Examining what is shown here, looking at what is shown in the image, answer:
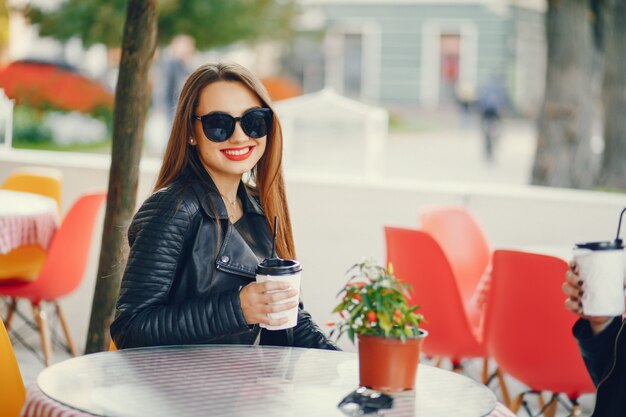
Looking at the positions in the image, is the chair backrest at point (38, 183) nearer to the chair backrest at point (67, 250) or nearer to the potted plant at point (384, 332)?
the chair backrest at point (67, 250)

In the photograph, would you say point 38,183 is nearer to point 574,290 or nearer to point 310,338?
point 310,338

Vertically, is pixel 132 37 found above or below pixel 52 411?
above

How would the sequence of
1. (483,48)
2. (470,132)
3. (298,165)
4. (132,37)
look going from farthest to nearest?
(483,48) → (470,132) → (298,165) → (132,37)

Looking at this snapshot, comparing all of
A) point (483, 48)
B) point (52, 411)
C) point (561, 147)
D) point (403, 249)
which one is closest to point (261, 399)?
point (52, 411)

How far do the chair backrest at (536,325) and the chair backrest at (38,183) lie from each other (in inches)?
125

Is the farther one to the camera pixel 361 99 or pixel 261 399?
pixel 361 99

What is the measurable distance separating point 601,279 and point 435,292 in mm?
2428

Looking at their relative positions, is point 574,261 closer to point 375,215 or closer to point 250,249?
point 250,249

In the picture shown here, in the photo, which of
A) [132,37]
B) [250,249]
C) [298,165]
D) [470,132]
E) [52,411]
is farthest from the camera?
[470,132]

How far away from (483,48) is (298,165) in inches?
955

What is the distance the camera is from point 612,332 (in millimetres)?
2449

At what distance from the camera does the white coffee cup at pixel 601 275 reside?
2096mm

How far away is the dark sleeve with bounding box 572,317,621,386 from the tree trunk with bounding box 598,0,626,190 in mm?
9937

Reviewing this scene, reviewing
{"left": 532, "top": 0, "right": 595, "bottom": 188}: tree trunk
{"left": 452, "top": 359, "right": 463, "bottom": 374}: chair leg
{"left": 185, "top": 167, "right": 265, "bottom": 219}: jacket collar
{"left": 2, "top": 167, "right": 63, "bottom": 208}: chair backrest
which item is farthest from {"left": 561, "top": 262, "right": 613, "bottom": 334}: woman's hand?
{"left": 532, "top": 0, "right": 595, "bottom": 188}: tree trunk
